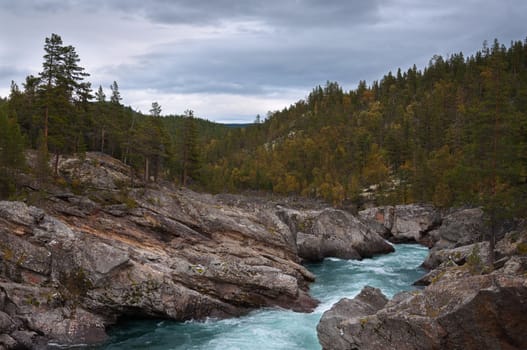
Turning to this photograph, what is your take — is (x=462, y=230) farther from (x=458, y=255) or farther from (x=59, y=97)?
(x=59, y=97)

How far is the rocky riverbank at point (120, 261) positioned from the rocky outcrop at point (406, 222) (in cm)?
2730

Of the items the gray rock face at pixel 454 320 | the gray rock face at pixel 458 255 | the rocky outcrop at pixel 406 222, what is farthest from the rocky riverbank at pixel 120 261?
the rocky outcrop at pixel 406 222

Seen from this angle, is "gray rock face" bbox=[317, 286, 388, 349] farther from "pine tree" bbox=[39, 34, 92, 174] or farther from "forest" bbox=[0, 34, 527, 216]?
"pine tree" bbox=[39, 34, 92, 174]

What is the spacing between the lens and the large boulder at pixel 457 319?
46.5ft

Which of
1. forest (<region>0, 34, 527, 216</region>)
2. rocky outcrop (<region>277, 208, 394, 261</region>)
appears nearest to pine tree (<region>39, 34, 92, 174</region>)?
forest (<region>0, 34, 527, 216</region>)

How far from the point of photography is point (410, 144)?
326 feet

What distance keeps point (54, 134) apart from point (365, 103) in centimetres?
14476

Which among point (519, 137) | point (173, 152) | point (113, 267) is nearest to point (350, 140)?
point (173, 152)

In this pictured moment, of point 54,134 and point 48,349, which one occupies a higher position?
point 54,134

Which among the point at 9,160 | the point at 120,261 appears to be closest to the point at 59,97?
the point at 9,160

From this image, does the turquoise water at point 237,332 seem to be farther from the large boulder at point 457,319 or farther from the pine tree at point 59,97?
the pine tree at point 59,97

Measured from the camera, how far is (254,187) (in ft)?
353

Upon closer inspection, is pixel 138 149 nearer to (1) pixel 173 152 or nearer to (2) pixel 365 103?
(1) pixel 173 152

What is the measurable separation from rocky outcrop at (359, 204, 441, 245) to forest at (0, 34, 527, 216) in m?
3.47
